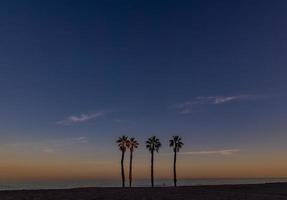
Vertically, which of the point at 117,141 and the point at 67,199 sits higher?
the point at 117,141

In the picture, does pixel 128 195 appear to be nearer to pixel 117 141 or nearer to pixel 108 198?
pixel 108 198

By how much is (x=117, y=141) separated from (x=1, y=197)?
2575 inches

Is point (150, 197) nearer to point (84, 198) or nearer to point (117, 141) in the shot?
point (84, 198)

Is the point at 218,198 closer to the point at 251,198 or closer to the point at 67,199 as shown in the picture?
the point at 251,198

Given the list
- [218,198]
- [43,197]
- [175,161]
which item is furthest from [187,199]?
[175,161]

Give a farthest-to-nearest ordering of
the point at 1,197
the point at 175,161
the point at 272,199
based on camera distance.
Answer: the point at 175,161, the point at 1,197, the point at 272,199

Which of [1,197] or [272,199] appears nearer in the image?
[272,199]

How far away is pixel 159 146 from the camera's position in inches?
4646

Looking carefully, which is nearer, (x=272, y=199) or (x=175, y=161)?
(x=272, y=199)

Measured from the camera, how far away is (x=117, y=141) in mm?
118625

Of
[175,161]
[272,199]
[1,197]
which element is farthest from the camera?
[175,161]

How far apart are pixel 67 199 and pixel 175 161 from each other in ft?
214

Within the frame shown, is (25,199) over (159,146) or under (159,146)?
under

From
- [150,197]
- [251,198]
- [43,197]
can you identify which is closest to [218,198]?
[251,198]
